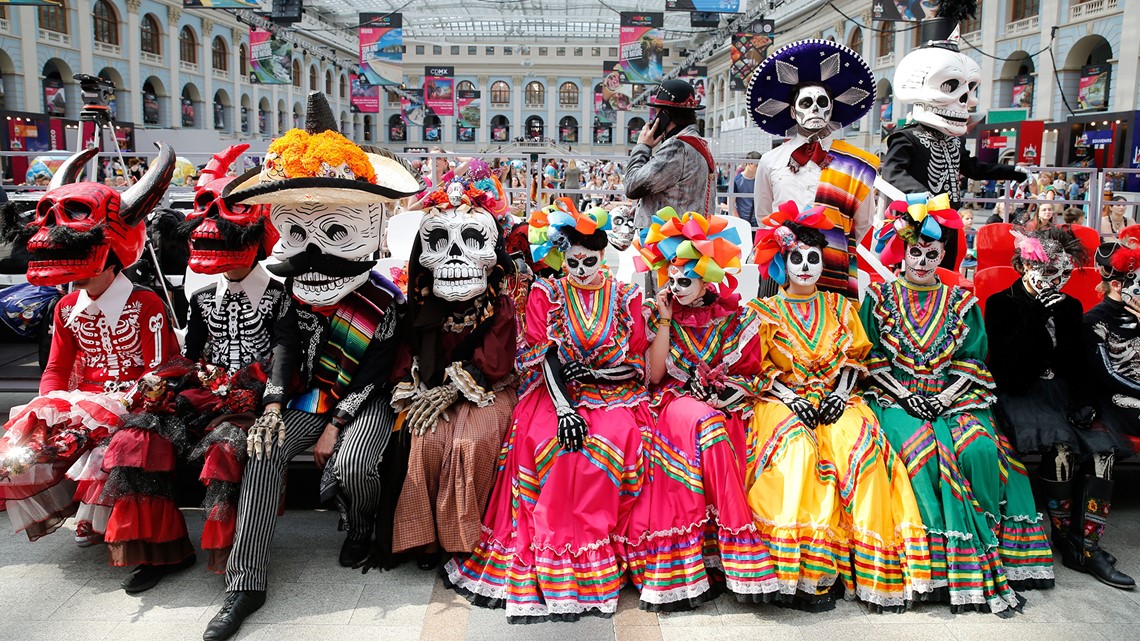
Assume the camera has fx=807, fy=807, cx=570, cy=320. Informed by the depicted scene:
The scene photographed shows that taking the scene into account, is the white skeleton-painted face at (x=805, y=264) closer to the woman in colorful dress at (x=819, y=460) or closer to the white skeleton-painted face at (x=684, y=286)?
the woman in colorful dress at (x=819, y=460)

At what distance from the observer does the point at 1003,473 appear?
3.09m

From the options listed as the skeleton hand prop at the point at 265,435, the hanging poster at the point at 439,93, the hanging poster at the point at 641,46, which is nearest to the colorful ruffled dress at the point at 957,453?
the skeleton hand prop at the point at 265,435

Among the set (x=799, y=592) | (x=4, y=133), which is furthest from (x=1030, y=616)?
(x=4, y=133)

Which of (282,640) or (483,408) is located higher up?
(483,408)

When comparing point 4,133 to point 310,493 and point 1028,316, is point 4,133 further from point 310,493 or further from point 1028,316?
point 1028,316

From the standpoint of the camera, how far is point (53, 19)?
86.0 ft

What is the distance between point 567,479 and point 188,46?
38744 mm

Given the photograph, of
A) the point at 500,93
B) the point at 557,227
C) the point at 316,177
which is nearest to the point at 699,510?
the point at 557,227

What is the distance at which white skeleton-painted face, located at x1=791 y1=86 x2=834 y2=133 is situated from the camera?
12.3ft

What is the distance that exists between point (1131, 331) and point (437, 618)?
2971 mm

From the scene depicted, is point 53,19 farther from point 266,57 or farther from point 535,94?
point 535,94

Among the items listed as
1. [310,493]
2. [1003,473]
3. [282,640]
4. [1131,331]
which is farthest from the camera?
[310,493]

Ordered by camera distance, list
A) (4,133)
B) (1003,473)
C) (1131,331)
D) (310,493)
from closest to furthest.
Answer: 1. (1003,473)
2. (1131,331)
3. (310,493)
4. (4,133)

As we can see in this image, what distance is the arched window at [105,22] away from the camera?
2894 centimetres
